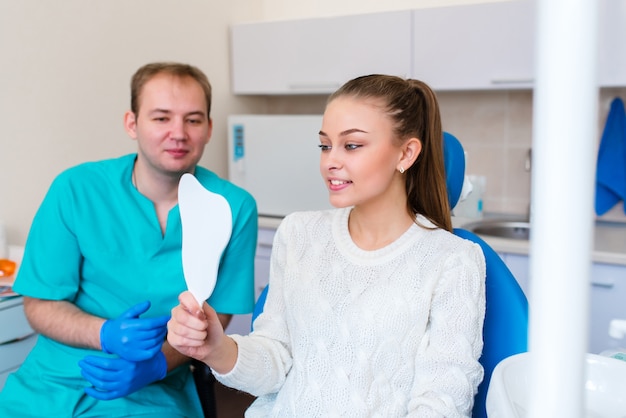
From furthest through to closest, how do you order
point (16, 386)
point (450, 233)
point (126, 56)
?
point (126, 56), point (16, 386), point (450, 233)

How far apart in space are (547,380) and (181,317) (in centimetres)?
83

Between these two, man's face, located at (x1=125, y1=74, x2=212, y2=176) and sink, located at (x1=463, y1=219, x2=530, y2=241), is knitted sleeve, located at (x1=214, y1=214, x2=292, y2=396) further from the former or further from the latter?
sink, located at (x1=463, y1=219, x2=530, y2=241)

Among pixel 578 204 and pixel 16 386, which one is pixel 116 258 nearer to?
pixel 16 386

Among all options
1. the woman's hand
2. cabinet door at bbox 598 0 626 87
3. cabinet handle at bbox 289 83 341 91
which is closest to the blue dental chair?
the woman's hand

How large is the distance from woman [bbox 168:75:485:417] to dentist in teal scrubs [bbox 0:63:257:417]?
0.32 meters

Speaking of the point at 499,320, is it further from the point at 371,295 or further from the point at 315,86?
the point at 315,86

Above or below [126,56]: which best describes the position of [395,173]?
below

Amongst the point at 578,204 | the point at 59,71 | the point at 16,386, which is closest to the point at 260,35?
the point at 59,71

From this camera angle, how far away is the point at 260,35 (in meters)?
2.99

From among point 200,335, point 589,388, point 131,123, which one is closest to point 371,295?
point 200,335

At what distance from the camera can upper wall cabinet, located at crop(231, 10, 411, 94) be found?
8.73 ft

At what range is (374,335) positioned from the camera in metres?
1.15

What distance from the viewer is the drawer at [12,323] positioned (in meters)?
1.73

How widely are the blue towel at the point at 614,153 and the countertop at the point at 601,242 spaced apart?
0.13 meters
